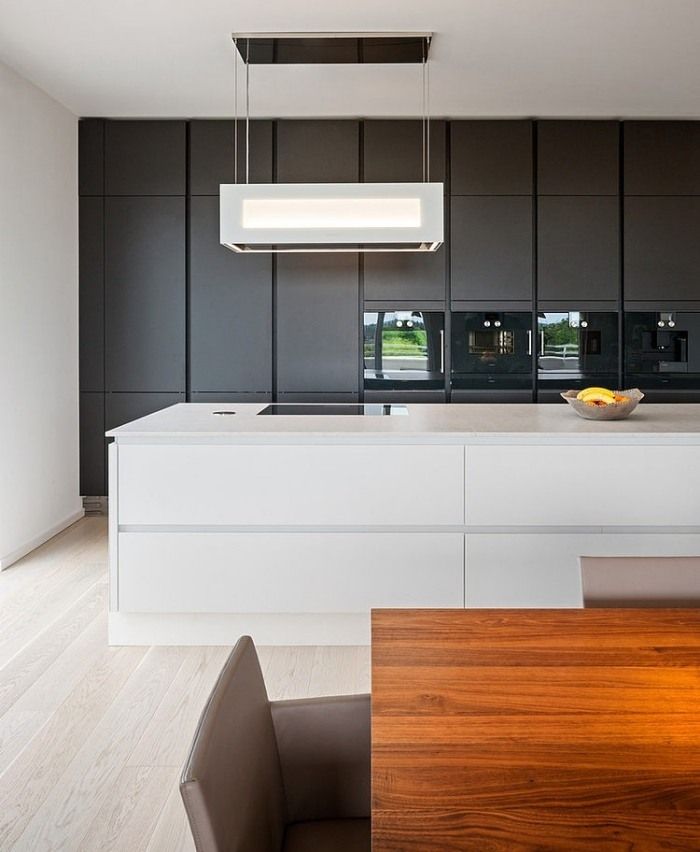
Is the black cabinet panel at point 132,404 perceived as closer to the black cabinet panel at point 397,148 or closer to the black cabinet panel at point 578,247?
the black cabinet panel at point 397,148

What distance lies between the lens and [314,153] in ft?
18.4

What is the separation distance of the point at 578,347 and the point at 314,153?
2183 mm

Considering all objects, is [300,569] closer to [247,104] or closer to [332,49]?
[332,49]

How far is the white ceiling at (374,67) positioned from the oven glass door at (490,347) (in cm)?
133

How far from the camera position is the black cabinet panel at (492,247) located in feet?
18.5

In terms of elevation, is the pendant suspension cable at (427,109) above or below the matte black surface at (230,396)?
above

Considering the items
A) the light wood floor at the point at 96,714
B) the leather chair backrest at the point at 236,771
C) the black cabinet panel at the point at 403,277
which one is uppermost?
the black cabinet panel at the point at 403,277

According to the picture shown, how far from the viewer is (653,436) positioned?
324cm

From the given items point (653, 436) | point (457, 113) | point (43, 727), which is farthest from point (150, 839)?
point (457, 113)

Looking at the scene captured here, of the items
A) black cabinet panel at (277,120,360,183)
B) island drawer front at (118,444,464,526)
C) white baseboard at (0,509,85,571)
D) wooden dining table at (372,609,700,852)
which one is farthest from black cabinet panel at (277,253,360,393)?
wooden dining table at (372,609,700,852)

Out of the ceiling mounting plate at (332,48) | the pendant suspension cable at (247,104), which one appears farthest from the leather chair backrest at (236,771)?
the pendant suspension cable at (247,104)

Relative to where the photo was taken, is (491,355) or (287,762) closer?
(287,762)

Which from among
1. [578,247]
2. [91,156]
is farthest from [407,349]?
[91,156]

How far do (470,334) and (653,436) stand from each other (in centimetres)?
256
